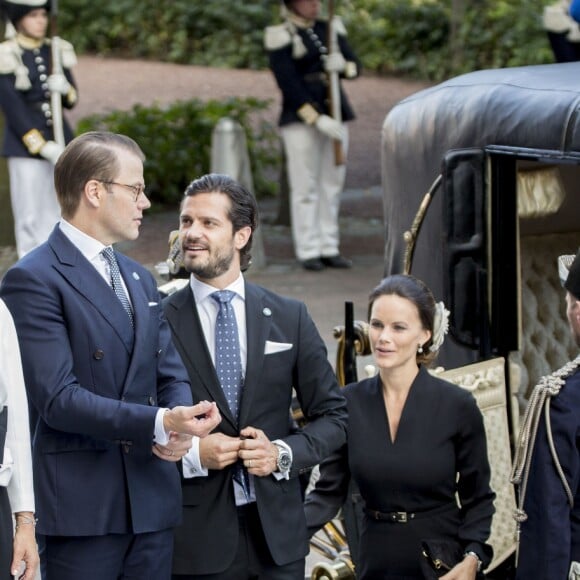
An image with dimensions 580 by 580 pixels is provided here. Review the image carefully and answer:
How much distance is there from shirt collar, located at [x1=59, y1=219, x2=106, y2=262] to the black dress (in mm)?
1094

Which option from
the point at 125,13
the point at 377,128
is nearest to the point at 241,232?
the point at 377,128

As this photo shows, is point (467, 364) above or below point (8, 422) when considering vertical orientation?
below

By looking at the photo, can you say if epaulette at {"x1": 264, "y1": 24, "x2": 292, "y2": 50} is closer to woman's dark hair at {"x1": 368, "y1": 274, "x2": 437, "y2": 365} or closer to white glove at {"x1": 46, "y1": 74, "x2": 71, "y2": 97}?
white glove at {"x1": 46, "y1": 74, "x2": 71, "y2": 97}

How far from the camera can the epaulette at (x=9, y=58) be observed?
10.8 metres

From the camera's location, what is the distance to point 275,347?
4391 mm

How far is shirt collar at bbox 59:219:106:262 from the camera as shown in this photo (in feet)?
13.4

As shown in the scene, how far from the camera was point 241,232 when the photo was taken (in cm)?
443

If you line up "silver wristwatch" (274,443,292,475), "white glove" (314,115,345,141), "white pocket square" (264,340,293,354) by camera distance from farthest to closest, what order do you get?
"white glove" (314,115,345,141), "white pocket square" (264,340,293,354), "silver wristwatch" (274,443,292,475)

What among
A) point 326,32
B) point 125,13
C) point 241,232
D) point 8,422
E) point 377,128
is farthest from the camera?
point 125,13

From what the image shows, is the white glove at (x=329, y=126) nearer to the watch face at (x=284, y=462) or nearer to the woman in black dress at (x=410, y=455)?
the woman in black dress at (x=410, y=455)

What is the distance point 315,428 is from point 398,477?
348 mm

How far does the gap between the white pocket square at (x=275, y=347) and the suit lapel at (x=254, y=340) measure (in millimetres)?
15

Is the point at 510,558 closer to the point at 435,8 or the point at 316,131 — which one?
the point at 316,131

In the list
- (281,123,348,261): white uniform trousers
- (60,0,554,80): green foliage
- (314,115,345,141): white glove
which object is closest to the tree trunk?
(60,0,554,80): green foliage
